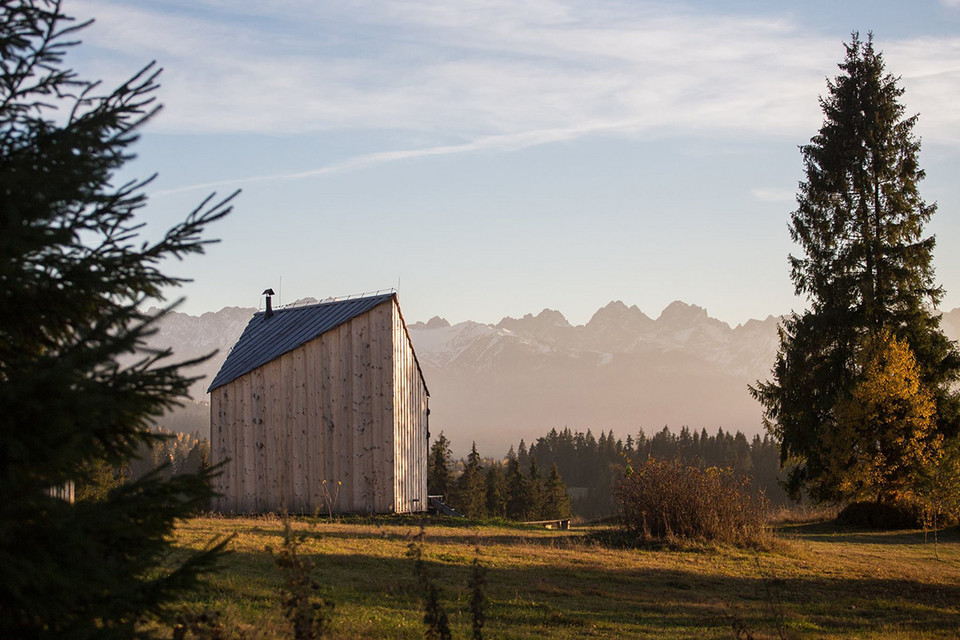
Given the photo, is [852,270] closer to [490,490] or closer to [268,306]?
[268,306]

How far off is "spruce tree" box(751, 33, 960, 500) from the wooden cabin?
13.8m

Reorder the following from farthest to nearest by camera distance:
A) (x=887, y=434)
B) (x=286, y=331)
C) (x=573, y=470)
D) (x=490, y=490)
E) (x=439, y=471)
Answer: (x=573, y=470) < (x=490, y=490) < (x=439, y=471) < (x=887, y=434) < (x=286, y=331)

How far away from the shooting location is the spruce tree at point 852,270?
87.1 feet

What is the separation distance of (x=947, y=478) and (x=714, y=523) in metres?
Answer: 11.0

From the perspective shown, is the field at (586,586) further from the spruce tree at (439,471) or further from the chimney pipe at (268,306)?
the spruce tree at (439,471)

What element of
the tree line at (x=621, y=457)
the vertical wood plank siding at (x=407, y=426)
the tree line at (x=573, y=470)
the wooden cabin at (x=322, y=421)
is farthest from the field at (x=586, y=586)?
the tree line at (x=621, y=457)

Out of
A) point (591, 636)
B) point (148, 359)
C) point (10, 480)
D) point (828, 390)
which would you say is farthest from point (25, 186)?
point (828, 390)

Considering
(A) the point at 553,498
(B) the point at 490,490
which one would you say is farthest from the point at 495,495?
(A) the point at 553,498

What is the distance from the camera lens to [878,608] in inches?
440

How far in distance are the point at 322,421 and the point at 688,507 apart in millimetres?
8987

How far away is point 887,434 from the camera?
24312mm

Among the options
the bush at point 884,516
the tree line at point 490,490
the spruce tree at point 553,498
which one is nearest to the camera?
the bush at point 884,516

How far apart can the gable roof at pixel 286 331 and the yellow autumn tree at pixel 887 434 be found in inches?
502

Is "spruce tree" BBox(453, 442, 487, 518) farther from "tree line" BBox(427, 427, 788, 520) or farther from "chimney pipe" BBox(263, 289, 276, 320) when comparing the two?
"chimney pipe" BBox(263, 289, 276, 320)
